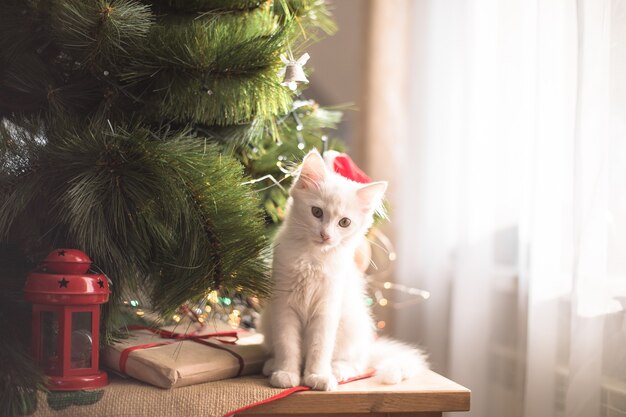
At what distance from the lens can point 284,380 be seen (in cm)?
105

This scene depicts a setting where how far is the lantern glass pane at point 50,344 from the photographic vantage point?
0.98 metres

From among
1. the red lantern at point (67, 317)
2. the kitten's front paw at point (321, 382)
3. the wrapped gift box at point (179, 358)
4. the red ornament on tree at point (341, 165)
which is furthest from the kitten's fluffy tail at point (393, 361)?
the red lantern at point (67, 317)

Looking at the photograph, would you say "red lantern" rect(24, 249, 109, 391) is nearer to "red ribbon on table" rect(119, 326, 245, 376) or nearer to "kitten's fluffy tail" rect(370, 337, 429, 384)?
"red ribbon on table" rect(119, 326, 245, 376)

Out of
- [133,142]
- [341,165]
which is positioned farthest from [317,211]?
[133,142]

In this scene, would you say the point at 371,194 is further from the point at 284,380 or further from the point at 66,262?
the point at 66,262

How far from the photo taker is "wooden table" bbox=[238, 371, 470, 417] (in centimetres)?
103

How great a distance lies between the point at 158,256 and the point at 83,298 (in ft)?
0.46

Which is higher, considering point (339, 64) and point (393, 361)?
point (339, 64)

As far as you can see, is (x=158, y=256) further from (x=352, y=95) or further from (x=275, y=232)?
(x=352, y=95)

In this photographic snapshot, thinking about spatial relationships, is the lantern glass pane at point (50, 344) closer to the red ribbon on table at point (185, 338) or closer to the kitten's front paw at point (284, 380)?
the red ribbon on table at point (185, 338)

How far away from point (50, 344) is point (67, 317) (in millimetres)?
68

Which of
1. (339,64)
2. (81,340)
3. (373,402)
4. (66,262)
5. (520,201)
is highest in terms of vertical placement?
(339,64)

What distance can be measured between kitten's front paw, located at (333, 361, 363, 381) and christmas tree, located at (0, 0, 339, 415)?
0.71 feet

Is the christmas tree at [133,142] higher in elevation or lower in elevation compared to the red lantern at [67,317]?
higher
